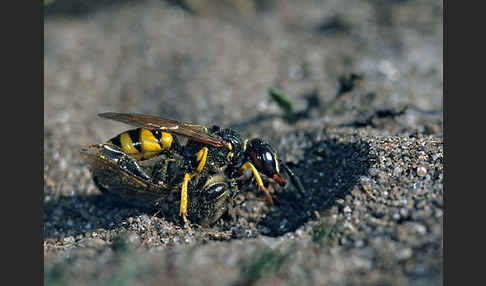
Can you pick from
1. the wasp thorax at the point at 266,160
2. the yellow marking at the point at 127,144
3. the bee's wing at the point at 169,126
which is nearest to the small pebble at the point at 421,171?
the wasp thorax at the point at 266,160

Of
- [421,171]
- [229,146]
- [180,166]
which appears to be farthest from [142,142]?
[421,171]

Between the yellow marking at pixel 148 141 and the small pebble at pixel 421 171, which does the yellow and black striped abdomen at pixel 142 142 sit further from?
the small pebble at pixel 421 171

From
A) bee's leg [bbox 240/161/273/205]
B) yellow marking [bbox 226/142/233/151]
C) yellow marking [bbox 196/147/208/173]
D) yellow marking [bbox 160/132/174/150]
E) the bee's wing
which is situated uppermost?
the bee's wing

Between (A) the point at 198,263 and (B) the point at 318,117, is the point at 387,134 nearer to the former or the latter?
(B) the point at 318,117

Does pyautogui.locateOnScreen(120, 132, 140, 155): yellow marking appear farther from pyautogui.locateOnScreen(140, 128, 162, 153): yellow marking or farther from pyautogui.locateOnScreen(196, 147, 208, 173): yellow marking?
pyautogui.locateOnScreen(196, 147, 208, 173): yellow marking

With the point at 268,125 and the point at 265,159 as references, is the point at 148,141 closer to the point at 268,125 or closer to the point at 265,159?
the point at 265,159

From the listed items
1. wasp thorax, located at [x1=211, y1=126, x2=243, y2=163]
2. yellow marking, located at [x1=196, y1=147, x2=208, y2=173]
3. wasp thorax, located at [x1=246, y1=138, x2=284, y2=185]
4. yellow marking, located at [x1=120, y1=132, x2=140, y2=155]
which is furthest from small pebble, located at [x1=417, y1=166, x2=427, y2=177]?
yellow marking, located at [x1=120, y1=132, x2=140, y2=155]

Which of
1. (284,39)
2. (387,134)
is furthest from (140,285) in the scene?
(284,39)
